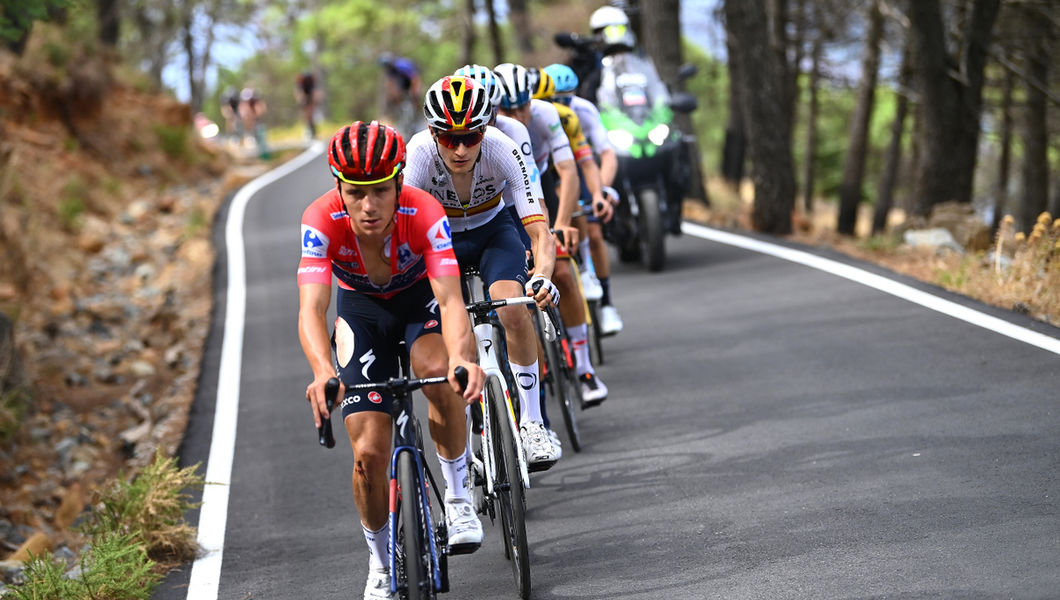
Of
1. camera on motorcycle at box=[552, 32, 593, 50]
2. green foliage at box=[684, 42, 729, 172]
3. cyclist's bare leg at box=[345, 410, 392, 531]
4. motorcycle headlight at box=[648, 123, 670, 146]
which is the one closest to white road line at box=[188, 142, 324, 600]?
cyclist's bare leg at box=[345, 410, 392, 531]

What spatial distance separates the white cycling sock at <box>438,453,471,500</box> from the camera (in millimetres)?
5727

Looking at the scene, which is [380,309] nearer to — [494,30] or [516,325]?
[516,325]

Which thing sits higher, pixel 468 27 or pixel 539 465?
pixel 468 27

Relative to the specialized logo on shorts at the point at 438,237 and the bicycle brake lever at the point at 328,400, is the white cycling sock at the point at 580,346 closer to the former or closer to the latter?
the specialized logo on shorts at the point at 438,237

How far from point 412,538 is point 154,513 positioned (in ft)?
9.18

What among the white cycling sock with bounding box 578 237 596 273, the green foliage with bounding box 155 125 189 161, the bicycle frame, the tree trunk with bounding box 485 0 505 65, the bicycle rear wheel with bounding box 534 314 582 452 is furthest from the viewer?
the tree trunk with bounding box 485 0 505 65

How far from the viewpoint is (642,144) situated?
44.5 feet

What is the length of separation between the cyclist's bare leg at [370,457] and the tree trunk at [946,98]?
1258 centimetres

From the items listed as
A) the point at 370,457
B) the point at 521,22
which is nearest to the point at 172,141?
the point at 521,22

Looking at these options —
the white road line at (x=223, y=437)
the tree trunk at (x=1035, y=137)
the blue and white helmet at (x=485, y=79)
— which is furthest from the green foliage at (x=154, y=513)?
the tree trunk at (x=1035, y=137)

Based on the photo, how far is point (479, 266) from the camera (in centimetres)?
716

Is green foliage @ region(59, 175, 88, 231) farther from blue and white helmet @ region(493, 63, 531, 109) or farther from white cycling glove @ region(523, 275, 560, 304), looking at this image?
white cycling glove @ region(523, 275, 560, 304)

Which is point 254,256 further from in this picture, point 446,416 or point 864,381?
point 446,416

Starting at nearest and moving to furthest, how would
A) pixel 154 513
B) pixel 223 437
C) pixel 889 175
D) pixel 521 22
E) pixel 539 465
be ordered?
1. pixel 539 465
2. pixel 154 513
3. pixel 223 437
4. pixel 889 175
5. pixel 521 22
